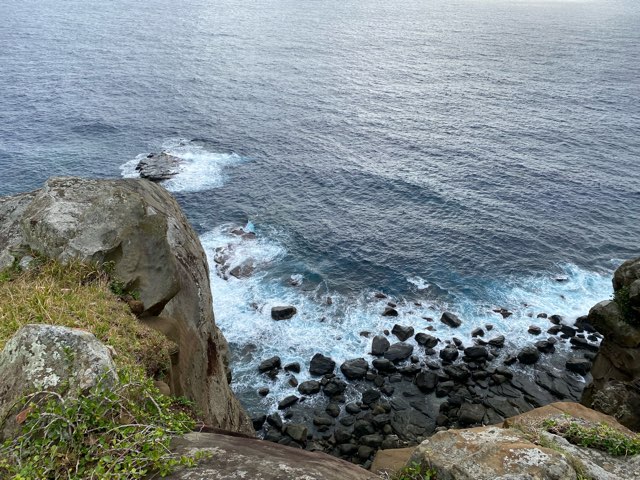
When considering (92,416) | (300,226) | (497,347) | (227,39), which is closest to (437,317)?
(497,347)

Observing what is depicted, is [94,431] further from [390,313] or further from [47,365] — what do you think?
[390,313]

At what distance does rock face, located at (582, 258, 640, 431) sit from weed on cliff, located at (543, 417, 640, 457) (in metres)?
17.8

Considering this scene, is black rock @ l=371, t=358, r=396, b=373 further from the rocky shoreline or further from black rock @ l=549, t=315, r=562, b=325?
black rock @ l=549, t=315, r=562, b=325

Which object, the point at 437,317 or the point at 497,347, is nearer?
the point at 497,347

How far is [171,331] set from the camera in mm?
18031

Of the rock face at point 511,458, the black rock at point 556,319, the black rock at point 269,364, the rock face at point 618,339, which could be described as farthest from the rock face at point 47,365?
the black rock at point 556,319

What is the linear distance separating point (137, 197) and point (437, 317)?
3293 centimetres

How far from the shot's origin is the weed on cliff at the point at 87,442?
850 centimetres

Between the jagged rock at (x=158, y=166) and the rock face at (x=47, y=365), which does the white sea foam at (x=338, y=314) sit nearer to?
the jagged rock at (x=158, y=166)

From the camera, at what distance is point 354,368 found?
38938 mm

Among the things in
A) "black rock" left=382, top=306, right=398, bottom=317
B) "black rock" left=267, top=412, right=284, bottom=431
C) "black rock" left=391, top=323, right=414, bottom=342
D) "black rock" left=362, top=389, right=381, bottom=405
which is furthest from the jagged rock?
"black rock" left=362, top=389, right=381, bottom=405

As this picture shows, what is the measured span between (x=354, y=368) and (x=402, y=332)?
6.11 metres

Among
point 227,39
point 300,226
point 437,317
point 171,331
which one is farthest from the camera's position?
point 227,39

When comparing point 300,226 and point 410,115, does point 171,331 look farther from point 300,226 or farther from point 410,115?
point 410,115
